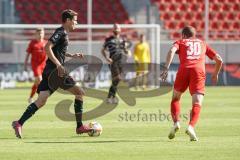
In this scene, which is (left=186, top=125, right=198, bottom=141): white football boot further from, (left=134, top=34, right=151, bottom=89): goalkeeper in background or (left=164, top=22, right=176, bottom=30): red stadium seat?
(left=164, top=22, right=176, bottom=30): red stadium seat

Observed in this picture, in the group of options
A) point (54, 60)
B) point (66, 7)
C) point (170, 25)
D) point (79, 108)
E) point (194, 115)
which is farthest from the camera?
point (170, 25)

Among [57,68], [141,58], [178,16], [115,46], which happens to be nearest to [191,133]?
[57,68]

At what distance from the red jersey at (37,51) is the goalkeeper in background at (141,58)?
7539 mm

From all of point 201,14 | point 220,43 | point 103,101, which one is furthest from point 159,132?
point 201,14

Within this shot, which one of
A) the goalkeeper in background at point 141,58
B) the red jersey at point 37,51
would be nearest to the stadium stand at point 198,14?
the goalkeeper in background at point 141,58

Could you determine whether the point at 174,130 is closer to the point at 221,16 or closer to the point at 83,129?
the point at 83,129

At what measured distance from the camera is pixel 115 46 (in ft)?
73.8

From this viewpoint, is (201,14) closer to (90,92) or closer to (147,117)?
(90,92)

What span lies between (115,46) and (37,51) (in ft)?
7.44

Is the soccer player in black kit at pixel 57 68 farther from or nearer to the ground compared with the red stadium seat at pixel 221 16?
nearer to the ground

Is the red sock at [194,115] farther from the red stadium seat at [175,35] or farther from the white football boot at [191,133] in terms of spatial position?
the red stadium seat at [175,35]

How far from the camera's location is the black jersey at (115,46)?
22328mm

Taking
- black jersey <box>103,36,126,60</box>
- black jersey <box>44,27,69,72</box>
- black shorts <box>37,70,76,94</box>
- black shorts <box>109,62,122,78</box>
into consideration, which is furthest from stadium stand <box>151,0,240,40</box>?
black jersey <box>44,27,69,72</box>

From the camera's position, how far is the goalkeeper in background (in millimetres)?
29891
